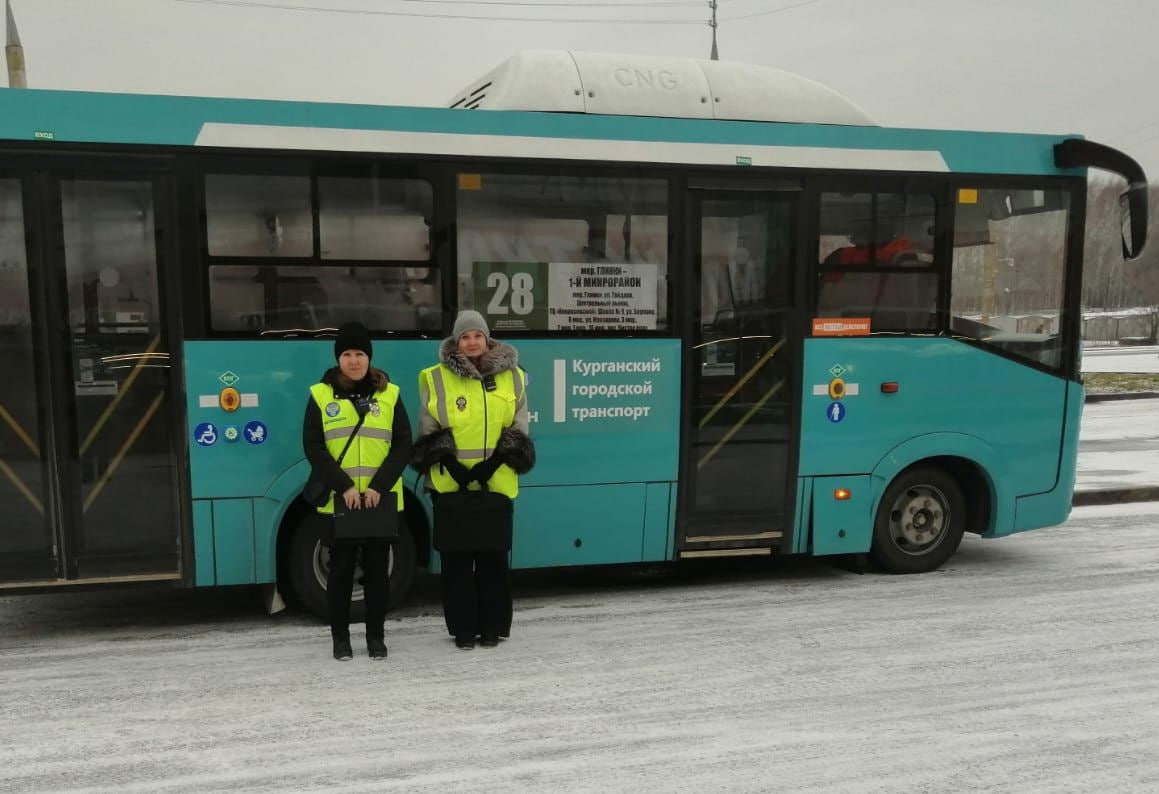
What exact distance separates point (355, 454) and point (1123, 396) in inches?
809

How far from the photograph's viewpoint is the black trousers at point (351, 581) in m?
4.98

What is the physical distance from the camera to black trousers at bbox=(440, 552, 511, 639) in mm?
5148

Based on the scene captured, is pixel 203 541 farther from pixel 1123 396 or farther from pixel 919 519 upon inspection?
pixel 1123 396

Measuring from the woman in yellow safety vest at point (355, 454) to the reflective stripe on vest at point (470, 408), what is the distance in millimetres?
201

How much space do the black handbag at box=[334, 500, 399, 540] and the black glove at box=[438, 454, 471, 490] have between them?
34 centimetres

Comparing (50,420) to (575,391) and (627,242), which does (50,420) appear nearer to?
(575,391)

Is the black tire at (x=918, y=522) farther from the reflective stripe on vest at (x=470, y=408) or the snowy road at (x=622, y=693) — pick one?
the reflective stripe on vest at (x=470, y=408)

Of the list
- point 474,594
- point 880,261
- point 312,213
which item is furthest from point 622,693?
point 880,261

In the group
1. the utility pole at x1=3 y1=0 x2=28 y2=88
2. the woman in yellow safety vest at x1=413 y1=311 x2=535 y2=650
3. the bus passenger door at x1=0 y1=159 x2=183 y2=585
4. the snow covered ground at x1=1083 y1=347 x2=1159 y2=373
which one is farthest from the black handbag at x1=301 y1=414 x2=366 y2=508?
the snow covered ground at x1=1083 y1=347 x2=1159 y2=373

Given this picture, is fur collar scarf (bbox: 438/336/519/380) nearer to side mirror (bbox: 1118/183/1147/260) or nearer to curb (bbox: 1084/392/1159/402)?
side mirror (bbox: 1118/183/1147/260)

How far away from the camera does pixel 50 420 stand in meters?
4.96

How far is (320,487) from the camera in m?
4.87

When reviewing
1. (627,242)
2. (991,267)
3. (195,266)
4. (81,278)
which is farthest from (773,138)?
(81,278)

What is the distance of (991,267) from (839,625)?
2.78m
